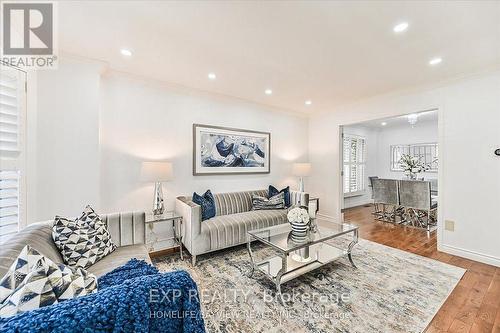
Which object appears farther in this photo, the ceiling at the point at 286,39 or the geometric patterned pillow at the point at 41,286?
the ceiling at the point at 286,39

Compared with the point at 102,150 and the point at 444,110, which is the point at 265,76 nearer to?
the point at 102,150

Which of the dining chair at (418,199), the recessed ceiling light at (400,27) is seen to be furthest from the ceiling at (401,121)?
the recessed ceiling light at (400,27)

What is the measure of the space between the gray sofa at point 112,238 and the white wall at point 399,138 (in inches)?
273

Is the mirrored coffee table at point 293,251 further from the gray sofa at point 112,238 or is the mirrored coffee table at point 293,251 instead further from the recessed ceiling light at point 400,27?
the recessed ceiling light at point 400,27

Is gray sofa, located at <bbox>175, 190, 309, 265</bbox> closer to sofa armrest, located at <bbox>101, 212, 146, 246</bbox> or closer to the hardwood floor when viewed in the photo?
sofa armrest, located at <bbox>101, 212, 146, 246</bbox>

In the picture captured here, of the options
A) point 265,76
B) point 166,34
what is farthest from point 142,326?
point 265,76

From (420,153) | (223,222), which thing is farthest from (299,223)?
(420,153)

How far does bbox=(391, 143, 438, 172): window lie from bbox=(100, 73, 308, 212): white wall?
4780 mm

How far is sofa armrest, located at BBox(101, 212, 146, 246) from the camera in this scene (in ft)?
6.55

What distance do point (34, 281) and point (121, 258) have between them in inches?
39.4

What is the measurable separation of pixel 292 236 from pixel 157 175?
183 cm

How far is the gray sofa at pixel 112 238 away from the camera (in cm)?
114

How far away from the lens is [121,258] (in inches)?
68.1

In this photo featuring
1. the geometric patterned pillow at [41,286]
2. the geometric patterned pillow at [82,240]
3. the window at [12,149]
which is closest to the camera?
the geometric patterned pillow at [41,286]
